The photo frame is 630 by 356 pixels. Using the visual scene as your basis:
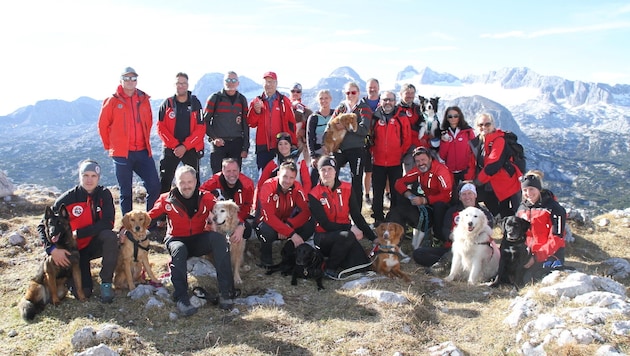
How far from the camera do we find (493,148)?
10195 millimetres

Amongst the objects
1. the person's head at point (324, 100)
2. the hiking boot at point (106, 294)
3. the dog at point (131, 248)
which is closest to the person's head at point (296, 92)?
the person's head at point (324, 100)

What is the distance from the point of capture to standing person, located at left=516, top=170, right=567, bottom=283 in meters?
8.01

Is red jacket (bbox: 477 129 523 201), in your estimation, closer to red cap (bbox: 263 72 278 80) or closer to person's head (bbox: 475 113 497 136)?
person's head (bbox: 475 113 497 136)

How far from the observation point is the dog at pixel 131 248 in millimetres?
7762

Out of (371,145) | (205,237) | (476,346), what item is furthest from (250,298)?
(371,145)

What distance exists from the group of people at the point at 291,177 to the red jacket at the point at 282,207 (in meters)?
0.02

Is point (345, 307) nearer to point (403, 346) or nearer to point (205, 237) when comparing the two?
point (403, 346)

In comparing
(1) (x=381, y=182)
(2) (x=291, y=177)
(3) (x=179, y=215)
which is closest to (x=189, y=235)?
(3) (x=179, y=215)

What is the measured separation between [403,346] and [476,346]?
1.00 meters

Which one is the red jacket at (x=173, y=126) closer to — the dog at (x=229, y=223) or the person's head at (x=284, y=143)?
the person's head at (x=284, y=143)

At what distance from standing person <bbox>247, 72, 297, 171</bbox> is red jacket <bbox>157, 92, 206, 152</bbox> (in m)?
1.56

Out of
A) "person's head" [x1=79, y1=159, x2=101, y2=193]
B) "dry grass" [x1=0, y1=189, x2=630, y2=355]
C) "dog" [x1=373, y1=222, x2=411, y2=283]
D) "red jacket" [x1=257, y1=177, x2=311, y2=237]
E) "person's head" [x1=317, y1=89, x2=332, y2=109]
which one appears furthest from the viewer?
"person's head" [x1=317, y1=89, x2=332, y2=109]

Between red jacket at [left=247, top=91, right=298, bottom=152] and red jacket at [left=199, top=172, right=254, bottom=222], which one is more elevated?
red jacket at [left=247, top=91, right=298, bottom=152]

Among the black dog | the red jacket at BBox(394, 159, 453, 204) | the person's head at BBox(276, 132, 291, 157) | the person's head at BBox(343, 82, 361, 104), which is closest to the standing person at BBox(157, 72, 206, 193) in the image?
the person's head at BBox(276, 132, 291, 157)
